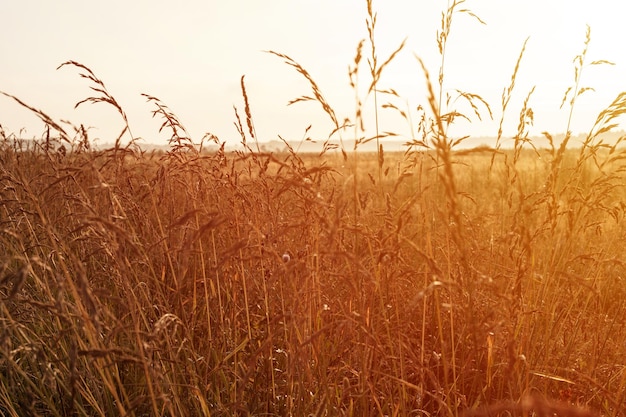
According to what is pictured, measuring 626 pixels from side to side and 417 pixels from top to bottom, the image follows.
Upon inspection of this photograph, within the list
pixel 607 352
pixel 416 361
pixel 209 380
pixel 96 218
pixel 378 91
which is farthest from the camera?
pixel 607 352

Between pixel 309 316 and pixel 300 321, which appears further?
pixel 309 316

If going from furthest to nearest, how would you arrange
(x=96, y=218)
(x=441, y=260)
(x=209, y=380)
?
(x=441, y=260) < (x=209, y=380) < (x=96, y=218)

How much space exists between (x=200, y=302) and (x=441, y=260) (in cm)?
163

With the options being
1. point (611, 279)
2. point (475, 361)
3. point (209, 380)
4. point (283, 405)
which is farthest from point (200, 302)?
point (611, 279)

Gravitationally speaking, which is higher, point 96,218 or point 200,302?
point 96,218

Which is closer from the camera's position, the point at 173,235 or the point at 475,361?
the point at 475,361

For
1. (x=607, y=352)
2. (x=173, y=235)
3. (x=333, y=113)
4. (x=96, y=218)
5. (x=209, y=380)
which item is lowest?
(x=607, y=352)

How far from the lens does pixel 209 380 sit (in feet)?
7.89

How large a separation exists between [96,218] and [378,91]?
117cm

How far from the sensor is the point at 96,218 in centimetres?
131

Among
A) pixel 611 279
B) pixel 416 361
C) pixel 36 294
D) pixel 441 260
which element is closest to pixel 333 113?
pixel 416 361

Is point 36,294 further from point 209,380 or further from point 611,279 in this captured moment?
point 611,279

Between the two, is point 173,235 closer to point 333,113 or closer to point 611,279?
point 333,113

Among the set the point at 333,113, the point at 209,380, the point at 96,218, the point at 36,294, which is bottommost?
the point at 209,380
